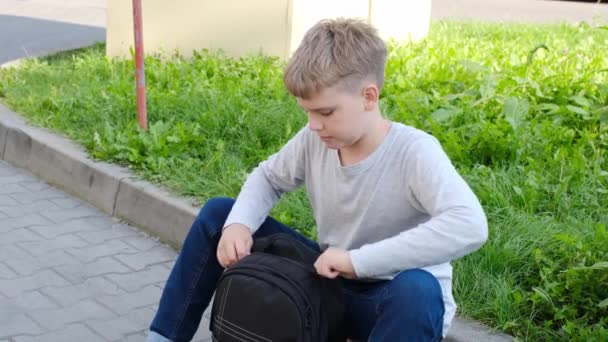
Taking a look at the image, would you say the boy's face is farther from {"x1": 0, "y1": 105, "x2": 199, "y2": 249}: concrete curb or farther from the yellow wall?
the yellow wall

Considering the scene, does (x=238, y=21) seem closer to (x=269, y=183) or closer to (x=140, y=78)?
(x=140, y=78)

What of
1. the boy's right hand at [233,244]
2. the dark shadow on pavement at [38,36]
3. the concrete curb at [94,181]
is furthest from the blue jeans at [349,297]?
the dark shadow on pavement at [38,36]

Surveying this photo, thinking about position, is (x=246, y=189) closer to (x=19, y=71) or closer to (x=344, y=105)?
(x=344, y=105)

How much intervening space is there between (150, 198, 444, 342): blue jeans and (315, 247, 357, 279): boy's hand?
118 millimetres

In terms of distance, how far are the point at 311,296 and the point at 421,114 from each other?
8.75ft

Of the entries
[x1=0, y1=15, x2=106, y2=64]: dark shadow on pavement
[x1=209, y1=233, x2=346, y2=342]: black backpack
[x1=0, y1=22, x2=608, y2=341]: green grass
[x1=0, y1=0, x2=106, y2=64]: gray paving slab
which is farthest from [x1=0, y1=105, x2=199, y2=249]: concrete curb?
[x1=0, y1=0, x2=106, y2=64]: gray paving slab

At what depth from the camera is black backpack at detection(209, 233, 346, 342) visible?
93.4 inches

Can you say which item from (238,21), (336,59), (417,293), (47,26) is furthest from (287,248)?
(47,26)

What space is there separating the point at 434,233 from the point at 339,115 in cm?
41

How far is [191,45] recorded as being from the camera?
714 cm

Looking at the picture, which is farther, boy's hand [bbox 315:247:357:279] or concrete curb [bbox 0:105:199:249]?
concrete curb [bbox 0:105:199:249]

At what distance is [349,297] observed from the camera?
2.57 meters

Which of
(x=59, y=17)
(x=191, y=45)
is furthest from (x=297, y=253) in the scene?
(x=59, y=17)

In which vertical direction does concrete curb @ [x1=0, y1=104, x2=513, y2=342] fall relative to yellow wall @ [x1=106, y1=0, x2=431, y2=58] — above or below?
below
